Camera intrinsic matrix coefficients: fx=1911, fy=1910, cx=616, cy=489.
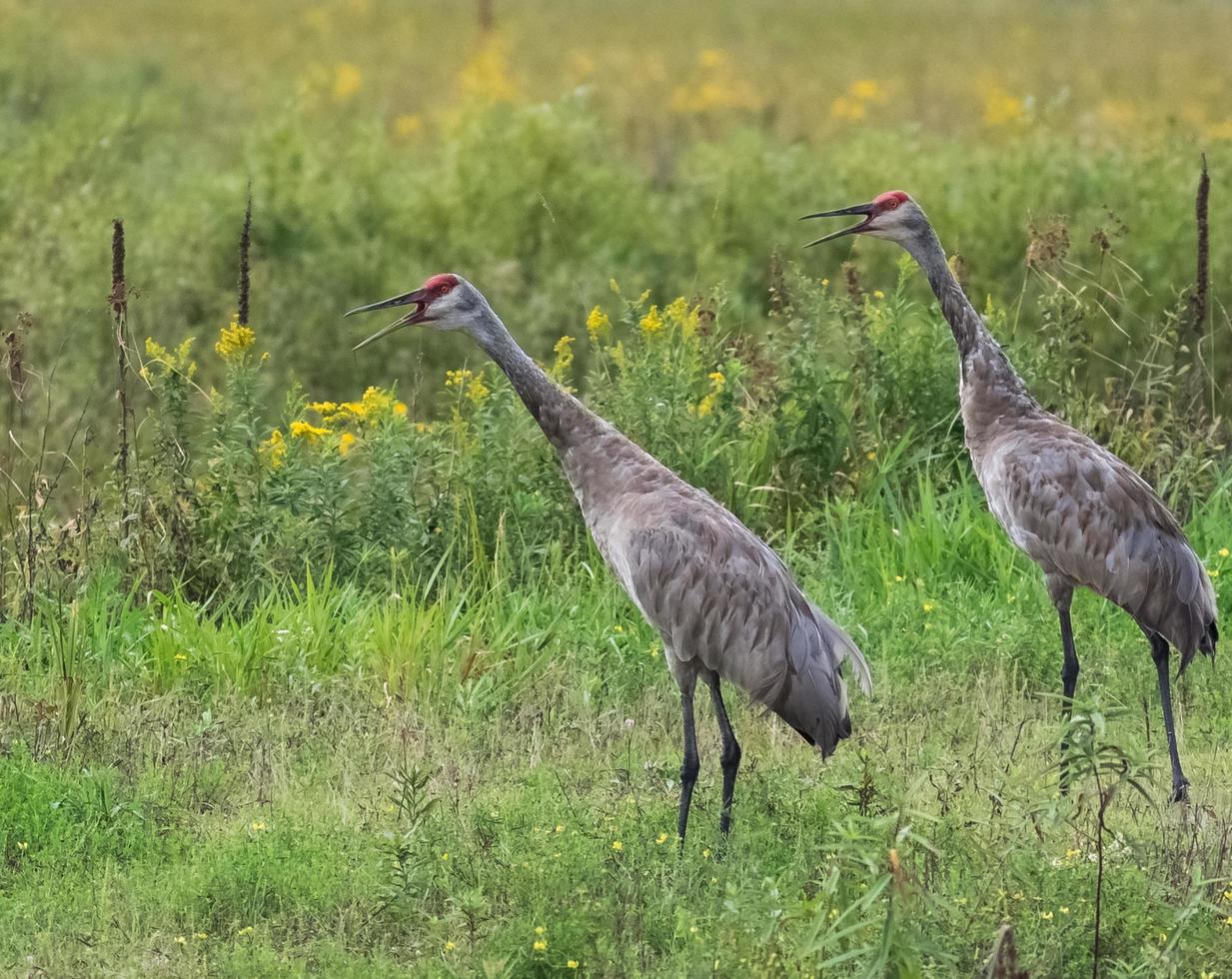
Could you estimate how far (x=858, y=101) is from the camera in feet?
69.2

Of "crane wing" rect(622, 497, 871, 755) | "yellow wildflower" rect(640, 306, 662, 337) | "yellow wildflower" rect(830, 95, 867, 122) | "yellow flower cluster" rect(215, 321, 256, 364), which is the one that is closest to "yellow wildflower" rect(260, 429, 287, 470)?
"yellow flower cluster" rect(215, 321, 256, 364)

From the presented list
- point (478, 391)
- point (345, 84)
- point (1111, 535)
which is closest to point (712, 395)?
point (478, 391)

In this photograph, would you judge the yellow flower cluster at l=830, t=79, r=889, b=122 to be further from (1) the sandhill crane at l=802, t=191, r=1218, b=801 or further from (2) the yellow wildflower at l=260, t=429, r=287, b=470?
(1) the sandhill crane at l=802, t=191, r=1218, b=801

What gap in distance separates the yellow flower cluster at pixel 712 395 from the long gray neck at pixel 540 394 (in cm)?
157

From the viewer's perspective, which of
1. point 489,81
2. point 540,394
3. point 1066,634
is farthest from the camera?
point 489,81

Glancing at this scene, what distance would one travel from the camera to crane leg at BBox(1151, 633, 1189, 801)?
19.8ft

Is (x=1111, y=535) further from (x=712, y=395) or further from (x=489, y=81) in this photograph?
(x=489, y=81)

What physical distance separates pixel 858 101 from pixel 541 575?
1447cm

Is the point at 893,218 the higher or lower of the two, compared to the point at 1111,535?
higher

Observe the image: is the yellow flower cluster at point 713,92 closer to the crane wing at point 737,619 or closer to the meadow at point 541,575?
the meadow at point 541,575

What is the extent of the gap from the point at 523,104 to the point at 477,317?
722cm

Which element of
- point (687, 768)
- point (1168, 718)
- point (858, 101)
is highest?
point (687, 768)

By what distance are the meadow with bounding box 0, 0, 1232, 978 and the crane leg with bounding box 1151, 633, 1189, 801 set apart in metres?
0.09

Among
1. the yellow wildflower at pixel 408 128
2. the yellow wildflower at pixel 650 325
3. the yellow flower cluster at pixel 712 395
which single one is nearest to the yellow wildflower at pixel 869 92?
the yellow wildflower at pixel 408 128
